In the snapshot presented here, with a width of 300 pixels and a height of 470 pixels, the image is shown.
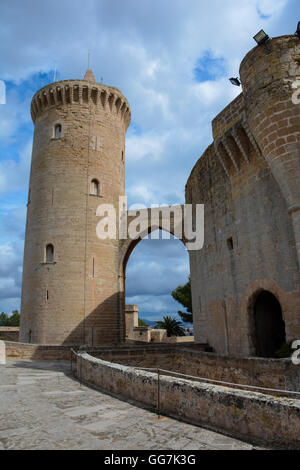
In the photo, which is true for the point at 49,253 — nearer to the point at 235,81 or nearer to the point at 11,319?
the point at 235,81

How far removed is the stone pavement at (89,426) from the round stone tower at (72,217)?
11096mm

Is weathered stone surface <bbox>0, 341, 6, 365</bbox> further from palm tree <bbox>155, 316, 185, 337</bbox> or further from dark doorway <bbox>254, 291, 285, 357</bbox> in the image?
palm tree <bbox>155, 316, 185, 337</bbox>

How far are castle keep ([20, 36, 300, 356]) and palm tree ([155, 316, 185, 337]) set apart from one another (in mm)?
16258

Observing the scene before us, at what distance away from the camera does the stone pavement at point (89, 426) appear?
114 inches

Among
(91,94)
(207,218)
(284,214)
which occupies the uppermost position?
(91,94)

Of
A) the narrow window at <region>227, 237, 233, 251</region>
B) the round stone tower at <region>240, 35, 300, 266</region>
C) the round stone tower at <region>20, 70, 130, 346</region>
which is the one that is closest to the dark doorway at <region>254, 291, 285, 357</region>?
the narrow window at <region>227, 237, 233, 251</region>

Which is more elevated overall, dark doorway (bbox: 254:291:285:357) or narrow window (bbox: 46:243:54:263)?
narrow window (bbox: 46:243:54:263)

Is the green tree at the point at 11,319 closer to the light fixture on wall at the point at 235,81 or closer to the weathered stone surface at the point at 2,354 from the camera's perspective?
the weathered stone surface at the point at 2,354

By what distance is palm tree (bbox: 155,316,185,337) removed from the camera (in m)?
33.2

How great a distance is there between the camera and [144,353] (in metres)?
11.4

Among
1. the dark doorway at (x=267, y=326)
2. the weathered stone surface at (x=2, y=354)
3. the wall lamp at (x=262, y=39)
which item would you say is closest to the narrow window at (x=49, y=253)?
the weathered stone surface at (x=2, y=354)

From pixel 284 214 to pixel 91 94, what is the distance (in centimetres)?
1414
